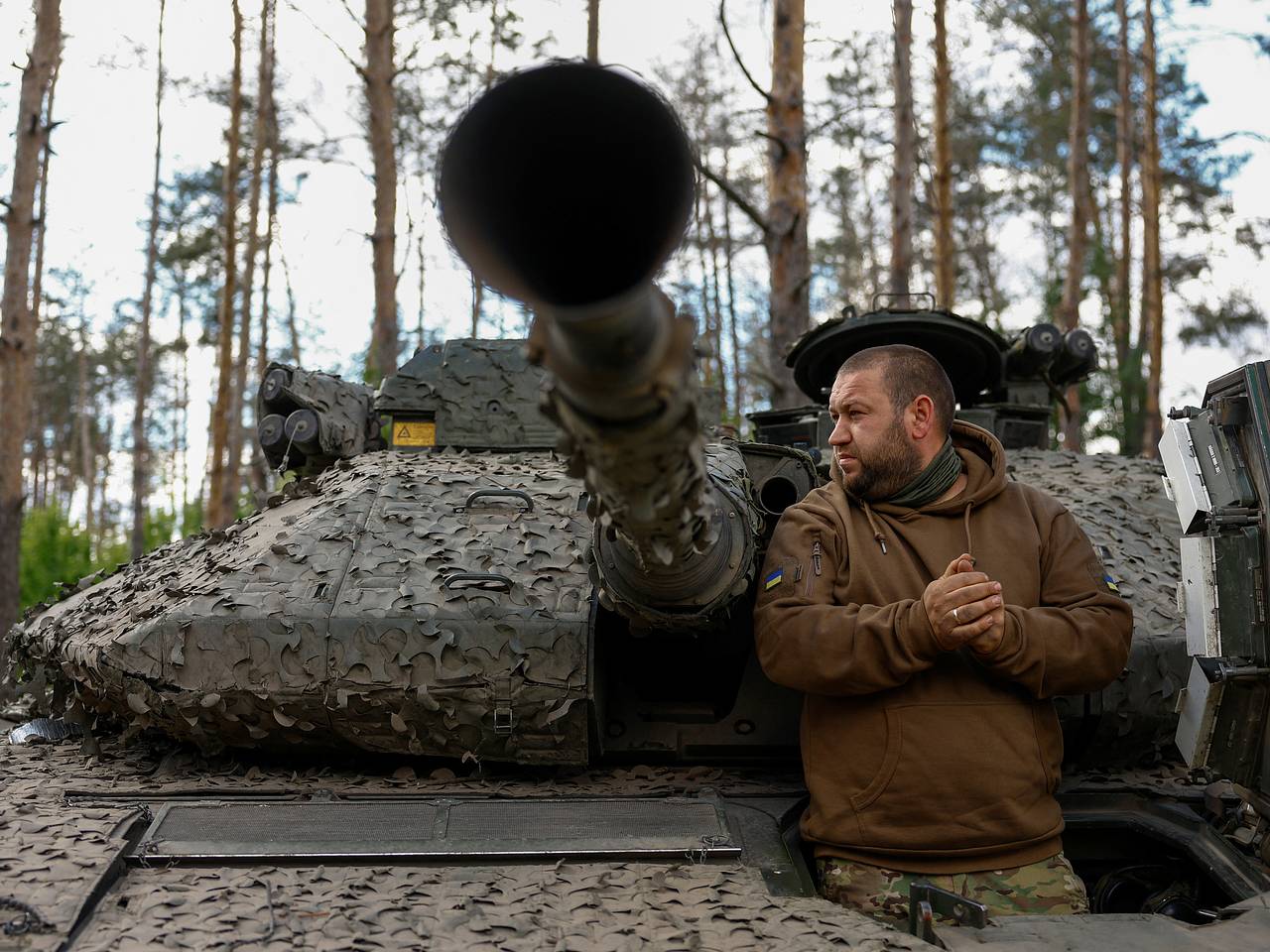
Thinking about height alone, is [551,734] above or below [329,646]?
below

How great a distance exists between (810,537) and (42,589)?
56.6 feet

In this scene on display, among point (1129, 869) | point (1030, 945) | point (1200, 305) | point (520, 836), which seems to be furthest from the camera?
point (1200, 305)

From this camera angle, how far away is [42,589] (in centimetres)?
1748

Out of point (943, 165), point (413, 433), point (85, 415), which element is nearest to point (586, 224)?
point (413, 433)

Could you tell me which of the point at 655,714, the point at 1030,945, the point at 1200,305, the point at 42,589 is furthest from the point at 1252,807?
the point at 1200,305

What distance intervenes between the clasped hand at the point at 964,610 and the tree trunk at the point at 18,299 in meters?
11.9

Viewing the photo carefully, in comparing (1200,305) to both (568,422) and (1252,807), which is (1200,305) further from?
(568,422)

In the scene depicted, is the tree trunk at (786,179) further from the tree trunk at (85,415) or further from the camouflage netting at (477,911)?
the tree trunk at (85,415)

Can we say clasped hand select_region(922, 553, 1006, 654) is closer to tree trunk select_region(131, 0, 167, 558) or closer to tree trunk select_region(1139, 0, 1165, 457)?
tree trunk select_region(1139, 0, 1165, 457)

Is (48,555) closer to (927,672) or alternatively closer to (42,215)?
(42,215)

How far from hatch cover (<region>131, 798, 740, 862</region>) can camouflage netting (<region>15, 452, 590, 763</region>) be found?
23cm

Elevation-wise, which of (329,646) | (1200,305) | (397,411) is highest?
(1200,305)

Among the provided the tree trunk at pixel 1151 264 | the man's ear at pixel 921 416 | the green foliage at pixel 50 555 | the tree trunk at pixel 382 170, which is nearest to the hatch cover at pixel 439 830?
the man's ear at pixel 921 416

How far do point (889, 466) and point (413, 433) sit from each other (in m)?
2.20
